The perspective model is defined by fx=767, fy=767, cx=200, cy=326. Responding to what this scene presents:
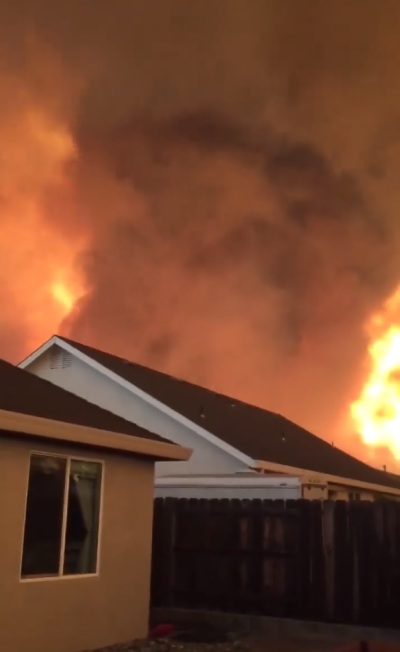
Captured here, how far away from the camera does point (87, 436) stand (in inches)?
379

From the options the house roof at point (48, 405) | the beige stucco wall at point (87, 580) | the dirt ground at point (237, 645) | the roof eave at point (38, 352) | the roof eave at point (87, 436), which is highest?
the roof eave at point (38, 352)

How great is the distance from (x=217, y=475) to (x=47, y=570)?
323 inches

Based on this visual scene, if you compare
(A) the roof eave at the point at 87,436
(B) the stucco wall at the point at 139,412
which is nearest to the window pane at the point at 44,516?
(A) the roof eave at the point at 87,436

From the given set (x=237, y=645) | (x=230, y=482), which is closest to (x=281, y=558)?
(x=237, y=645)

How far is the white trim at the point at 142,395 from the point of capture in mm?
17828

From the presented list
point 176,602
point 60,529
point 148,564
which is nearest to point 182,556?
point 176,602

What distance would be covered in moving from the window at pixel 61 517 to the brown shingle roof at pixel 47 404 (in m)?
0.53

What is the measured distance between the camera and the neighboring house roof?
9.37 m

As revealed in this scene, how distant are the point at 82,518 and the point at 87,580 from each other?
31.2 inches

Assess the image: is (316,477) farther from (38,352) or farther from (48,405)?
(48,405)

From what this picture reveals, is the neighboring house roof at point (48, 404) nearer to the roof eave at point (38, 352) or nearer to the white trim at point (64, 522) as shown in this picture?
the white trim at point (64, 522)

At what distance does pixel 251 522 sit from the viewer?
13195 millimetres

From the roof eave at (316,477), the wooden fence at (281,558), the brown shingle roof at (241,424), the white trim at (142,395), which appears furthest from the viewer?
the brown shingle roof at (241,424)

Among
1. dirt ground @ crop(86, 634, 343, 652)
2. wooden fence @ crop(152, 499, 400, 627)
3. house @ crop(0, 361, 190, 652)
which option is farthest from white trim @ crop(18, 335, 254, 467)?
house @ crop(0, 361, 190, 652)
